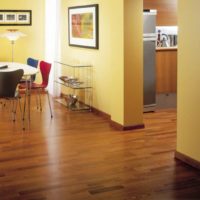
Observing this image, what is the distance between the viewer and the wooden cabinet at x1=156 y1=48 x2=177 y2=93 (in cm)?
700

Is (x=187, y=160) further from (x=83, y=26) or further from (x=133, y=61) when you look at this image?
(x=83, y=26)

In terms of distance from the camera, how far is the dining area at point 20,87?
5733 millimetres

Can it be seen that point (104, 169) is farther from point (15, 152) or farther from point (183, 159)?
point (15, 152)

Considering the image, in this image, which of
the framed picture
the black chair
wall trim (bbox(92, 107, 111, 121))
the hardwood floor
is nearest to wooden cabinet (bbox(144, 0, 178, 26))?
the framed picture

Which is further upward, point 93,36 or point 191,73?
point 93,36

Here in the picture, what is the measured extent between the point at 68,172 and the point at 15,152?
3.03ft

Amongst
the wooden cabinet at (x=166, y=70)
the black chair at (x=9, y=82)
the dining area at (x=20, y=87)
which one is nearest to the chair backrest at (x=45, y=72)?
the dining area at (x=20, y=87)

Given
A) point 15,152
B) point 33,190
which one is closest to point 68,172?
point 33,190

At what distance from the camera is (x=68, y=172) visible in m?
4.02

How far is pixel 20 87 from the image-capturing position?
6930 millimetres

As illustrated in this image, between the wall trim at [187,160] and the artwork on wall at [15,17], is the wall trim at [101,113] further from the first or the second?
the artwork on wall at [15,17]

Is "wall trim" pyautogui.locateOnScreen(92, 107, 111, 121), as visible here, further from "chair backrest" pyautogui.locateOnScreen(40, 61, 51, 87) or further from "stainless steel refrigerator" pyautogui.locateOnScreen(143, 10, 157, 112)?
"chair backrest" pyautogui.locateOnScreen(40, 61, 51, 87)

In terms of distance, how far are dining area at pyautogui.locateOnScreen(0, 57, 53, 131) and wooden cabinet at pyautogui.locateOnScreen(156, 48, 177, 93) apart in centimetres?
185

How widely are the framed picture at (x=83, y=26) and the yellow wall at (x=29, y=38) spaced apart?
3.64ft
